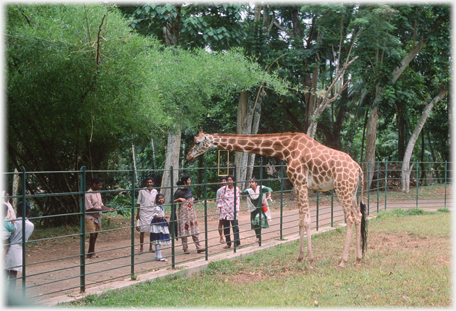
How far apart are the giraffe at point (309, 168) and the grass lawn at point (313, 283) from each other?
0.53 m

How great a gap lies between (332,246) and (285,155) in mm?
2294

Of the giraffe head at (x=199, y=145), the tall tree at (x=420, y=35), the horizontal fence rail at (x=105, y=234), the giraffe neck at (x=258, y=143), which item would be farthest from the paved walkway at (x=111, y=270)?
the tall tree at (x=420, y=35)

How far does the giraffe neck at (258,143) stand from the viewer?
758 centimetres

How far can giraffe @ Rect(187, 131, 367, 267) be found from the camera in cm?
711

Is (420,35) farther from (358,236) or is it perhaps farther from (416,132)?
(358,236)

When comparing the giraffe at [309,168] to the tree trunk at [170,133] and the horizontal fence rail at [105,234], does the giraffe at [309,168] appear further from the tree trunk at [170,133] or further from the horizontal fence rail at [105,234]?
the tree trunk at [170,133]

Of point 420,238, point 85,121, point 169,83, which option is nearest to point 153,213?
point 85,121

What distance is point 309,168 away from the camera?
7305mm

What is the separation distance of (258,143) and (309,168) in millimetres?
1028

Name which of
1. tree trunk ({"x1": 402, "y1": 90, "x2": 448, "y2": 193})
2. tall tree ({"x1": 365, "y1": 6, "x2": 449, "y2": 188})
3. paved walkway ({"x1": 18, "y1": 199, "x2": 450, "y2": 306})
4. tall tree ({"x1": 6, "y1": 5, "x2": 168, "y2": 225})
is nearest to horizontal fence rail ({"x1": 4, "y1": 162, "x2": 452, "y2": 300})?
paved walkway ({"x1": 18, "y1": 199, "x2": 450, "y2": 306})

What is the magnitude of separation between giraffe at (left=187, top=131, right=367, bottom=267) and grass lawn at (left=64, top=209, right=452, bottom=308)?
0.53 meters

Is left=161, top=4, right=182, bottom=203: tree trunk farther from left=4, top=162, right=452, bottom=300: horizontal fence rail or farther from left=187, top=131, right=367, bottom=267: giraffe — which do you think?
left=187, top=131, right=367, bottom=267: giraffe

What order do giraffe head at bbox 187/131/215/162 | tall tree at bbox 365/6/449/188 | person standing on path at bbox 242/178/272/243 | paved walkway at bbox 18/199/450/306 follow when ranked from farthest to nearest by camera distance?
1. tall tree at bbox 365/6/449/188
2. person standing on path at bbox 242/178/272/243
3. giraffe head at bbox 187/131/215/162
4. paved walkway at bbox 18/199/450/306

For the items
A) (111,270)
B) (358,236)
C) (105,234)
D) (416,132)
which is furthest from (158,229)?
(416,132)
